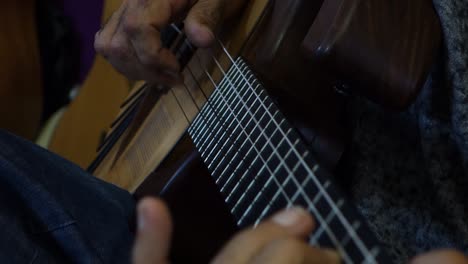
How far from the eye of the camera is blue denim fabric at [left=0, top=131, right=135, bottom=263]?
513mm

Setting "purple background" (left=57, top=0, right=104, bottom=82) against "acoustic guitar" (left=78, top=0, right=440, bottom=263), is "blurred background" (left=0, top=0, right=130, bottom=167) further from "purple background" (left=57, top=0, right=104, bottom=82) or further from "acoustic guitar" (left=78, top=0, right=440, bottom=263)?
"acoustic guitar" (left=78, top=0, right=440, bottom=263)

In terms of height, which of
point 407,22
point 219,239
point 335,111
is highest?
point 407,22

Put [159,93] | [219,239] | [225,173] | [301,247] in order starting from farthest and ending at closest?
[159,93], [219,239], [225,173], [301,247]

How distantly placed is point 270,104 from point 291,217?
0.15 metres

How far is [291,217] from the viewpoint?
299mm

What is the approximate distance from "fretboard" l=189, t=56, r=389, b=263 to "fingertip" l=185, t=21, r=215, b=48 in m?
0.05

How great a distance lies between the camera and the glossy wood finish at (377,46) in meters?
0.46

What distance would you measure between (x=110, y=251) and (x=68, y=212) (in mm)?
52

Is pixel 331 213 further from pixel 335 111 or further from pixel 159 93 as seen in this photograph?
pixel 159 93

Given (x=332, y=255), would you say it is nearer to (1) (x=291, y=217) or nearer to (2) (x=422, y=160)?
(1) (x=291, y=217)

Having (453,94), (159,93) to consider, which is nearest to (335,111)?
(453,94)

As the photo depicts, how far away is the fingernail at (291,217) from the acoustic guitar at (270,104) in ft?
0.12

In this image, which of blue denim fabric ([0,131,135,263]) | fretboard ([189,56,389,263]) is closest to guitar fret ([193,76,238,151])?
fretboard ([189,56,389,263])

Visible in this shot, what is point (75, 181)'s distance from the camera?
0.58m
